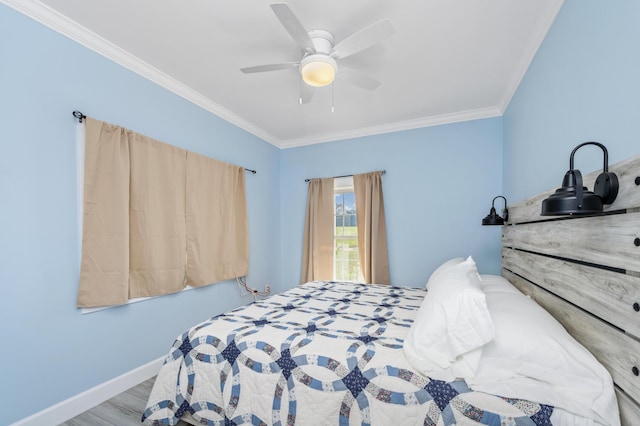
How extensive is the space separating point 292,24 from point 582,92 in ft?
5.11

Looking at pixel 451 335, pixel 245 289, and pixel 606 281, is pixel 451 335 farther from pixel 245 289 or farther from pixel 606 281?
pixel 245 289

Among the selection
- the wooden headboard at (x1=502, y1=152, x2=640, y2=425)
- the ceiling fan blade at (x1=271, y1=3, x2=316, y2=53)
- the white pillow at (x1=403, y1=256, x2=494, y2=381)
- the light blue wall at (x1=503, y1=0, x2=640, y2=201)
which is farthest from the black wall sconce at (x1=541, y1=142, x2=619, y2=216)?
the ceiling fan blade at (x1=271, y1=3, x2=316, y2=53)

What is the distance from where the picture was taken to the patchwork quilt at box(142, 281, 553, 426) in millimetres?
1158

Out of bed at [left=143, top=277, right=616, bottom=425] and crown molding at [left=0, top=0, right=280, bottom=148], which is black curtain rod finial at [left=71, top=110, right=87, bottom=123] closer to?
crown molding at [left=0, top=0, right=280, bottom=148]

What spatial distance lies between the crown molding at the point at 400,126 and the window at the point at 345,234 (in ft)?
2.08

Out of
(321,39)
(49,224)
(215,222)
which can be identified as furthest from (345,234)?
(49,224)

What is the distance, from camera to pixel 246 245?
138 inches

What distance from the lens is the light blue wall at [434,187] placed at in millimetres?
3225

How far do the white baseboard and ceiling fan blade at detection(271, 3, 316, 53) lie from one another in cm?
278

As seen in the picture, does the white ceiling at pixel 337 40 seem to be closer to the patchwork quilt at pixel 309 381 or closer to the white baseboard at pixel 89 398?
the patchwork quilt at pixel 309 381

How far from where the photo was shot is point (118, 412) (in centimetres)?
195

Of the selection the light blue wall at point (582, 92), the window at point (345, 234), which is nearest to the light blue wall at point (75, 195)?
the window at point (345, 234)

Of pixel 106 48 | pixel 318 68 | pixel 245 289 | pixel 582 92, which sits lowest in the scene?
pixel 245 289

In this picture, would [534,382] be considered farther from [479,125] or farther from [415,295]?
[479,125]
